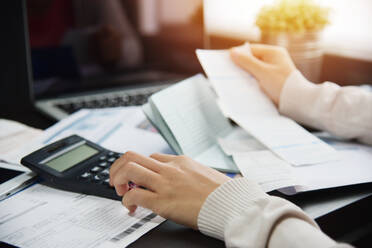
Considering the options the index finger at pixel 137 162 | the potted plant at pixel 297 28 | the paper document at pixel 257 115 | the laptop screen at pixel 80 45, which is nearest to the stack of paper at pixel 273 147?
the paper document at pixel 257 115

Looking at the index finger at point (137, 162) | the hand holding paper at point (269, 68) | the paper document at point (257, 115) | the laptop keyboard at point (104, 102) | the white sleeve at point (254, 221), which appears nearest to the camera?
the white sleeve at point (254, 221)

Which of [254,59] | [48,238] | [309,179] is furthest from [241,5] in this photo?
[48,238]

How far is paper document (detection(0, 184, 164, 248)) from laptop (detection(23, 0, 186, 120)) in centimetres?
37

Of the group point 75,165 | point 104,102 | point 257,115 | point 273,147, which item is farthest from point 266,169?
point 104,102

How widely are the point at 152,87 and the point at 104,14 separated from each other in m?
0.24

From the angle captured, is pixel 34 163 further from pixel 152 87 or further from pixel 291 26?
pixel 291 26

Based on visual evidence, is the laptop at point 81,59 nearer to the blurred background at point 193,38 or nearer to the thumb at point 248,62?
the blurred background at point 193,38

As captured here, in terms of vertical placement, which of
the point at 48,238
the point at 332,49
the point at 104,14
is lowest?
the point at 48,238

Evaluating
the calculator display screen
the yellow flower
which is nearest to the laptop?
the calculator display screen

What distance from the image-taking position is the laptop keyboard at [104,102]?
3.24 ft

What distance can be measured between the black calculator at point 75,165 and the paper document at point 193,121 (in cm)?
10

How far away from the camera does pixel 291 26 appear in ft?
3.41

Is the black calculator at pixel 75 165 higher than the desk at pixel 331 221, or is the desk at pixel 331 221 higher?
the black calculator at pixel 75 165

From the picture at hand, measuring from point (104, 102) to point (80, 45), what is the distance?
184mm
